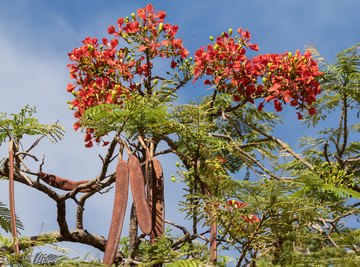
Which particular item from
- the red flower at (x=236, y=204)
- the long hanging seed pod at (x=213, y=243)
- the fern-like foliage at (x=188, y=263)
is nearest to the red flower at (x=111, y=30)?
the red flower at (x=236, y=204)

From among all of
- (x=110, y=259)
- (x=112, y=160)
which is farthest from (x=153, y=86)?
(x=110, y=259)

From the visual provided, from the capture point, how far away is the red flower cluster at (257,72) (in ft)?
20.0

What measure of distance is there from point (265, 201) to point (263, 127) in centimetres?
290

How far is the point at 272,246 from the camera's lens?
165 inches

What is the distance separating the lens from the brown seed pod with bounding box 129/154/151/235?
11.9 ft

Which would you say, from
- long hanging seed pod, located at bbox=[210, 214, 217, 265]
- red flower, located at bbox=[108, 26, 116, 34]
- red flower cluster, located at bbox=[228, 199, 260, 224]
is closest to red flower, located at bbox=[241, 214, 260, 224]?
red flower cluster, located at bbox=[228, 199, 260, 224]

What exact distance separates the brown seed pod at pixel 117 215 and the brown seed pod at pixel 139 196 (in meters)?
0.03

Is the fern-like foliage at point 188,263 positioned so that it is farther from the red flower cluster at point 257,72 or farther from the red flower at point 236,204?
the red flower cluster at point 257,72

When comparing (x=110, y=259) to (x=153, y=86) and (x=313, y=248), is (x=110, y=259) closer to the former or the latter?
(x=313, y=248)

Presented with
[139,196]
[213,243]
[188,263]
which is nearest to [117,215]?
[139,196]

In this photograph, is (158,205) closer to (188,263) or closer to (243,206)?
(188,263)

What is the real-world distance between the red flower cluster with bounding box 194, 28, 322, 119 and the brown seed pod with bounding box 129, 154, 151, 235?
2373mm

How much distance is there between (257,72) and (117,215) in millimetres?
2768

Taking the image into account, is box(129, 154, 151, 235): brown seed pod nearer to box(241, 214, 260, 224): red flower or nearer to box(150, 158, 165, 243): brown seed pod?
box(150, 158, 165, 243): brown seed pod
